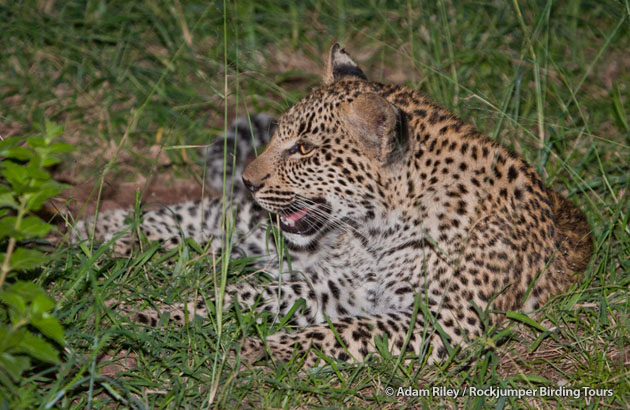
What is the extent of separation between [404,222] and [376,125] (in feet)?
2.48

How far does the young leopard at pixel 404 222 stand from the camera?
17.9ft

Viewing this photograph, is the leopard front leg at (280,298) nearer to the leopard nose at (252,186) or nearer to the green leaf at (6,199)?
the leopard nose at (252,186)

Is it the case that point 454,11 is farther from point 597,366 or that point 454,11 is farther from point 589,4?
point 597,366

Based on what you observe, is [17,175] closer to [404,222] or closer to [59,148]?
[59,148]

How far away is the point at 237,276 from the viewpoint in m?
6.61

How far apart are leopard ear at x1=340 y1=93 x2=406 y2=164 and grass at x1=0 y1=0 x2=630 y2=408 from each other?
2.95ft

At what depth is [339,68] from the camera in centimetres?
662

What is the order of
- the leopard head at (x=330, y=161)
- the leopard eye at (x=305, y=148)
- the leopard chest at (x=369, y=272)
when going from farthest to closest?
the leopard eye at (x=305, y=148) → the leopard chest at (x=369, y=272) → the leopard head at (x=330, y=161)

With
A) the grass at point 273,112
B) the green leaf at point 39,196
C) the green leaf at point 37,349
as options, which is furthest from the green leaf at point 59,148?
the grass at point 273,112

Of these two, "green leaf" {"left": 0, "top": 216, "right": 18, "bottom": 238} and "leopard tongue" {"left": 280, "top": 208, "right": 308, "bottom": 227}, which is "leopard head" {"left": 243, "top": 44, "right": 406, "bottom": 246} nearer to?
"leopard tongue" {"left": 280, "top": 208, "right": 308, "bottom": 227}

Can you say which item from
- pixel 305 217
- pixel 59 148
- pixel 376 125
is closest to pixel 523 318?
pixel 376 125

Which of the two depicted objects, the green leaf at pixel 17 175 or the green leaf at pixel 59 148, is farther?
the green leaf at pixel 59 148

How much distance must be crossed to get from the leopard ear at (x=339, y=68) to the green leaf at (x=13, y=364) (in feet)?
11.4

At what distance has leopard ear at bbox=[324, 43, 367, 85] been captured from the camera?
659 cm
